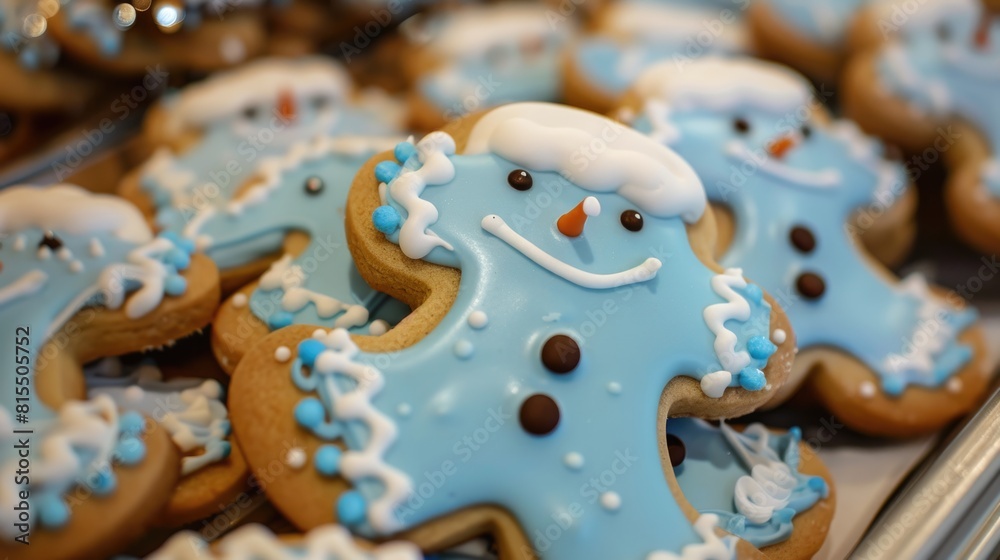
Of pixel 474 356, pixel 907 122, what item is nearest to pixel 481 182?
pixel 474 356

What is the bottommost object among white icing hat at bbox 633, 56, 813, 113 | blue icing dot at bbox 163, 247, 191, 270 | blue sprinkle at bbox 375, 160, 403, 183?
blue icing dot at bbox 163, 247, 191, 270

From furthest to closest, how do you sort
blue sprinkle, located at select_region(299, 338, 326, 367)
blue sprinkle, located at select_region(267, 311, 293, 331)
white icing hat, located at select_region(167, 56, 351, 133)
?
white icing hat, located at select_region(167, 56, 351, 133)
blue sprinkle, located at select_region(267, 311, 293, 331)
blue sprinkle, located at select_region(299, 338, 326, 367)

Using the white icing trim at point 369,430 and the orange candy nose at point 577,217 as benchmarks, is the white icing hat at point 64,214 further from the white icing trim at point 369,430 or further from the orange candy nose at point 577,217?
the orange candy nose at point 577,217

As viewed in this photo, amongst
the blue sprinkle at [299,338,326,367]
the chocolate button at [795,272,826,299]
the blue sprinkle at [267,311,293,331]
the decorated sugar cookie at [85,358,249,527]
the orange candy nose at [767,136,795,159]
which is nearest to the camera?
the blue sprinkle at [299,338,326,367]

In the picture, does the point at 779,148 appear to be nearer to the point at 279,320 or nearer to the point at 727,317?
the point at 727,317

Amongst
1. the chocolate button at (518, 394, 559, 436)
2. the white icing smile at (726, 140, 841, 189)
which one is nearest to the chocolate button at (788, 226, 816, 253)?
the white icing smile at (726, 140, 841, 189)

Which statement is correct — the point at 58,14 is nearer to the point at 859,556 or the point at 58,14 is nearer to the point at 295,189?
the point at 295,189

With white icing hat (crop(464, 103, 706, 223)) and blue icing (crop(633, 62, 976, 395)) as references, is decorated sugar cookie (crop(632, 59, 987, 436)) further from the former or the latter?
white icing hat (crop(464, 103, 706, 223))

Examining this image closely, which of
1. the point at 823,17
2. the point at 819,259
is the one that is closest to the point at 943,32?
the point at 823,17
